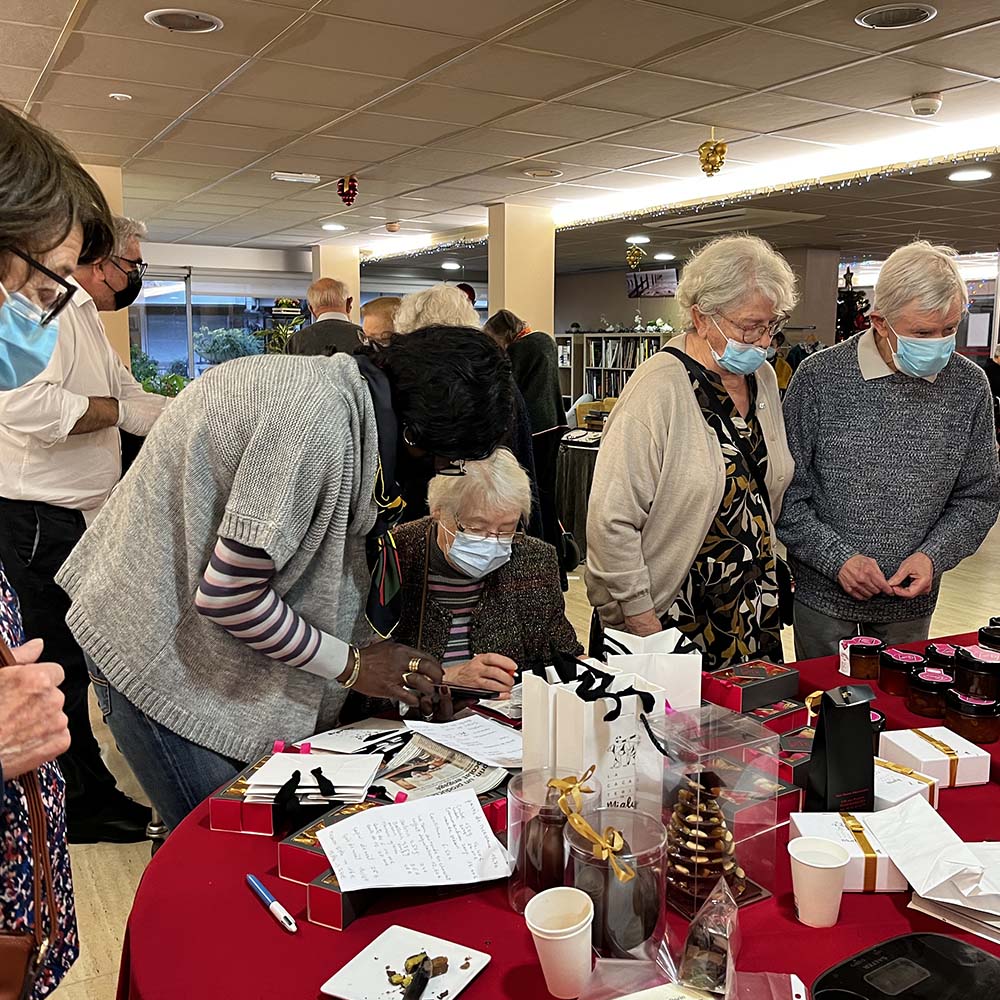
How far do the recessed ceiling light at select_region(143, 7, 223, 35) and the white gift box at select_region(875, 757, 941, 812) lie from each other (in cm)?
381

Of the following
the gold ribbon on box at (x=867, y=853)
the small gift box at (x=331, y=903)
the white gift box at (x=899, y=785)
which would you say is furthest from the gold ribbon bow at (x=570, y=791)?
the white gift box at (x=899, y=785)

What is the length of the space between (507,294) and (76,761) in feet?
22.0

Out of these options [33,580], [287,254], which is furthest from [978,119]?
[287,254]

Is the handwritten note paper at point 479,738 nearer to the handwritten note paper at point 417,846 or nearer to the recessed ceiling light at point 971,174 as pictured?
the handwritten note paper at point 417,846

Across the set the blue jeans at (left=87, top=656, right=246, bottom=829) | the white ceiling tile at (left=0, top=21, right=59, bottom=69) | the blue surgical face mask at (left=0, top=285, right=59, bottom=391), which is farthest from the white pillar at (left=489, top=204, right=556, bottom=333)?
the blue surgical face mask at (left=0, top=285, right=59, bottom=391)

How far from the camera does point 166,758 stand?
165cm

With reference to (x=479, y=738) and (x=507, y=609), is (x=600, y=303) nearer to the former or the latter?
(x=507, y=609)

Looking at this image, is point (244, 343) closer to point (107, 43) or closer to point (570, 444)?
point (570, 444)

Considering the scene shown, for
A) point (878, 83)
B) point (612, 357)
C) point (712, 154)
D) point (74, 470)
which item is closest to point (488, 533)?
point (74, 470)

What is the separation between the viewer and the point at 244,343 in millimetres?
14758

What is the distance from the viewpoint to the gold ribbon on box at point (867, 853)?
1215 mm

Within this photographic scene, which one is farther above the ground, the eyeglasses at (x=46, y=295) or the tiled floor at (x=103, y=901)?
the eyeglasses at (x=46, y=295)

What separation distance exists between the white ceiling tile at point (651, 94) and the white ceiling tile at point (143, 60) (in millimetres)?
1833

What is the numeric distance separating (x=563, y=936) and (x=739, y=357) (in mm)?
1666
